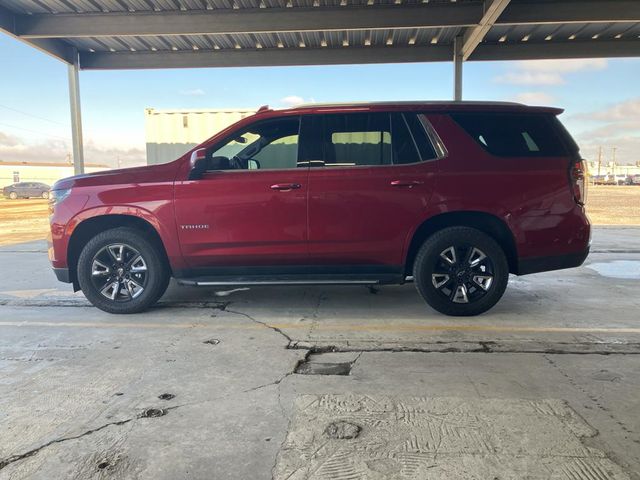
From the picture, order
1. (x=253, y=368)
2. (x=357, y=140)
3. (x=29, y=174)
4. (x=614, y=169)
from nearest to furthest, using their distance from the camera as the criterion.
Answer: (x=253, y=368), (x=357, y=140), (x=29, y=174), (x=614, y=169)

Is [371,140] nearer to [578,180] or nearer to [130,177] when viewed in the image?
[578,180]

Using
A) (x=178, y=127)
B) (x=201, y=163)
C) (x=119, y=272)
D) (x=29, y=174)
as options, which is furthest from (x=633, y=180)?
(x=29, y=174)

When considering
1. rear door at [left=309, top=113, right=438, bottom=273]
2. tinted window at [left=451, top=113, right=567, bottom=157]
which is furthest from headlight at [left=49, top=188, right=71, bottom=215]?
tinted window at [left=451, top=113, right=567, bottom=157]

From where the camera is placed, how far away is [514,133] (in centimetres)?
453

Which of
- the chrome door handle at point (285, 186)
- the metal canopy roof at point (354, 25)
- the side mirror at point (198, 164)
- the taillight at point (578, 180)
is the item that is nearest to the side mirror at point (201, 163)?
the side mirror at point (198, 164)

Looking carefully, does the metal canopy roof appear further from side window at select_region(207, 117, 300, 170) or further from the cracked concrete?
the cracked concrete

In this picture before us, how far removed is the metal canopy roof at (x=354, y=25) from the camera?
26.2ft

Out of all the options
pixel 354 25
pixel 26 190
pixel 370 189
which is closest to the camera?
pixel 370 189

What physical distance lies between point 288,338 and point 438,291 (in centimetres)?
157

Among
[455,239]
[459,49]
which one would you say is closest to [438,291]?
[455,239]

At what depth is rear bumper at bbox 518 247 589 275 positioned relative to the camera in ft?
14.7

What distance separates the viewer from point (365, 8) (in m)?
8.10

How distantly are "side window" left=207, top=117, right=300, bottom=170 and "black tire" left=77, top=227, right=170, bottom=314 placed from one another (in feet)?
3.90

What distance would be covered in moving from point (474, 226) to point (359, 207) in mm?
1175
